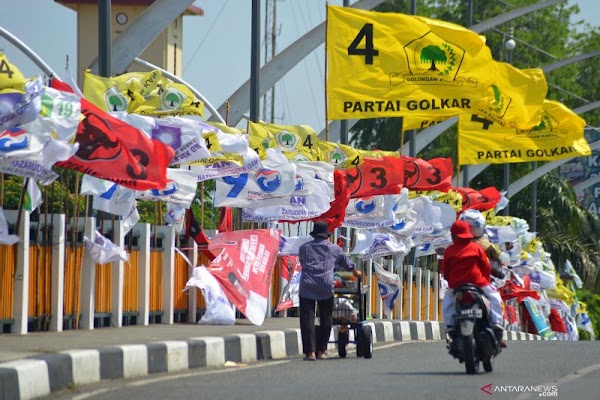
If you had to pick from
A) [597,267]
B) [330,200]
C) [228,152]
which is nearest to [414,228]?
[330,200]

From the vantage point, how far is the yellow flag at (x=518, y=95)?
31891 millimetres

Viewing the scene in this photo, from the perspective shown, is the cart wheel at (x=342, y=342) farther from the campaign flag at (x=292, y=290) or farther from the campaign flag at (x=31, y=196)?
the campaign flag at (x=292, y=290)

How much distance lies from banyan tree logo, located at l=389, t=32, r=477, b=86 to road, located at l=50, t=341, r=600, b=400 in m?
7.98

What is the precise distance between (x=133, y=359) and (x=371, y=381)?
6.87 feet

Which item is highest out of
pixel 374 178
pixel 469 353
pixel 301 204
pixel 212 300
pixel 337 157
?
pixel 337 157

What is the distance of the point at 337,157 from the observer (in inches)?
1126

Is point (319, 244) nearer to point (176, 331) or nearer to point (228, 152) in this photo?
point (176, 331)

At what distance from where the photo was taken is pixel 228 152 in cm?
2131

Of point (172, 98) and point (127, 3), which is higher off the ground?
point (127, 3)

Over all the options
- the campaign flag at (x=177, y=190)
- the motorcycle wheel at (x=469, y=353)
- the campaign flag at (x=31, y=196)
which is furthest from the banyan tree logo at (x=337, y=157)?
the motorcycle wheel at (x=469, y=353)

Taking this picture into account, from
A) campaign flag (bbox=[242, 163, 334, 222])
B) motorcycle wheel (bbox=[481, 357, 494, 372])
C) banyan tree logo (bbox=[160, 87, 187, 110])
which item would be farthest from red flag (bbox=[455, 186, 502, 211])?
motorcycle wheel (bbox=[481, 357, 494, 372])

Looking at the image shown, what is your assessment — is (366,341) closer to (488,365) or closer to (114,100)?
(488,365)

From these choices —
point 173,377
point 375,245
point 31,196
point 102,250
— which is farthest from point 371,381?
point 375,245

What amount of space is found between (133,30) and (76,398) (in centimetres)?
1110
